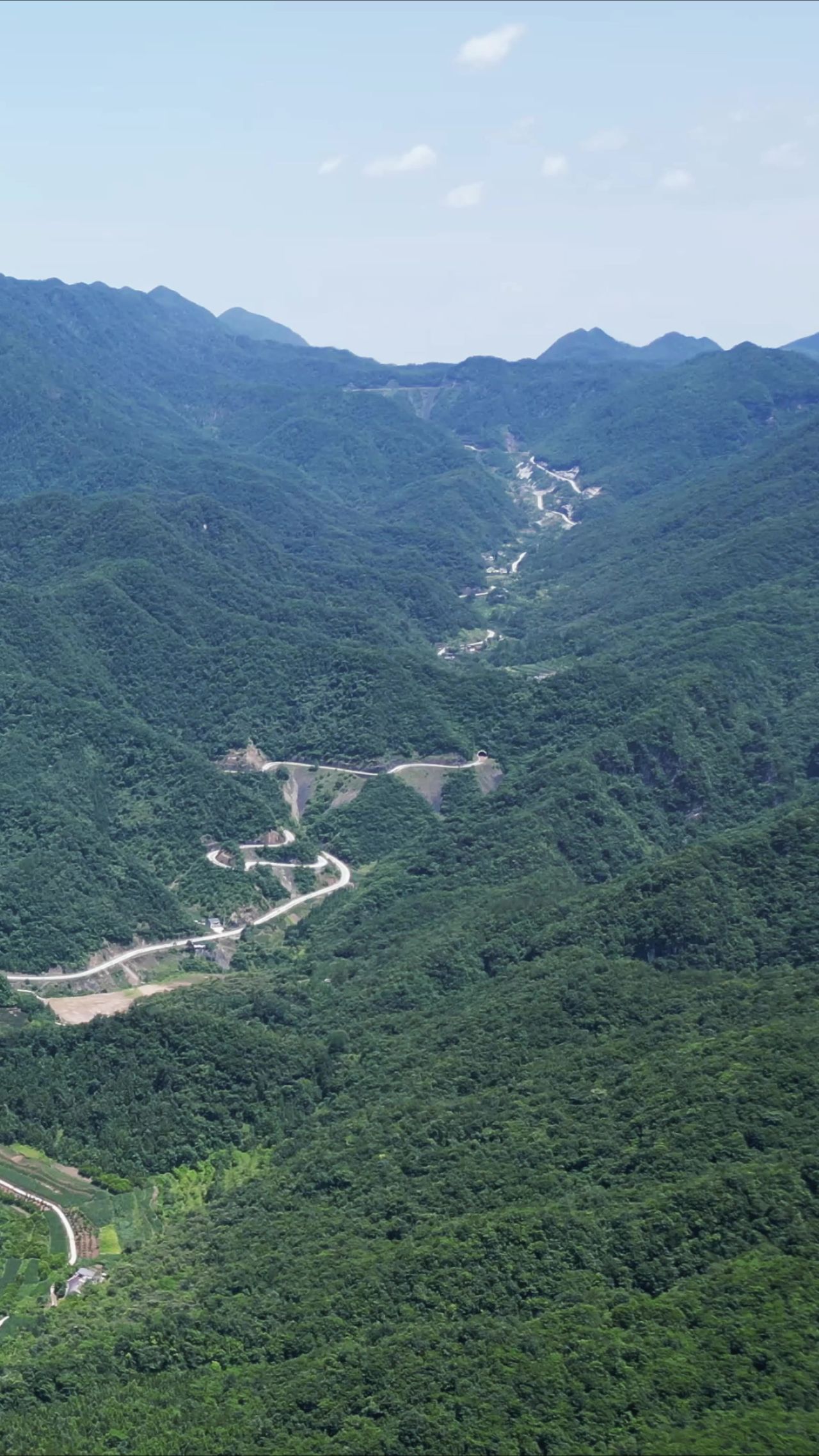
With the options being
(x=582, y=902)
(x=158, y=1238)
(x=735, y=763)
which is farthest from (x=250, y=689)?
(x=158, y=1238)

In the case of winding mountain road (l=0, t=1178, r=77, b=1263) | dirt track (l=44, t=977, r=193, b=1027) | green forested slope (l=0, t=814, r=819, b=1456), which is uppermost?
dirt track (l=44, t=977, r=193, b=1027)

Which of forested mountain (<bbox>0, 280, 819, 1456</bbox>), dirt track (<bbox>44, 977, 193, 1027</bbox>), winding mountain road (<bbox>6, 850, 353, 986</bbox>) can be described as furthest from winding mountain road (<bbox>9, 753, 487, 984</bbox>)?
dirt track (<bbox>44, 977, 193, 1027</bbox>)

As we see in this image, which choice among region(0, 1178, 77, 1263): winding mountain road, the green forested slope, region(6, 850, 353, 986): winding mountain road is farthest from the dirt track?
region(0, 1178, 77, 1263): winding mountain road

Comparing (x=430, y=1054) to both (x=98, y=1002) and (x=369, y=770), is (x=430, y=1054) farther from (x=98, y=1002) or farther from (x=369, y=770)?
(x=369, y=770)

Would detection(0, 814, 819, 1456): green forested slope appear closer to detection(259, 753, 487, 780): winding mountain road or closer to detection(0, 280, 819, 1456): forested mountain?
detection(0, 280, 819, 1456): forested mountain

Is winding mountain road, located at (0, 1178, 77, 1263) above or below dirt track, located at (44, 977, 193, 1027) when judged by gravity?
below

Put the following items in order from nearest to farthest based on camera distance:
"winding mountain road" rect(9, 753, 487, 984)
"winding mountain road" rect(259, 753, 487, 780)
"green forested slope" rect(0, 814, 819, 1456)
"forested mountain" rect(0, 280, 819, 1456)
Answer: "green forested slope" rect(0, 814, 819, 1456) < "forested mountain" rect(0, 280, 819, 1456) < "winding mountain road" rect(9, 753, 487, 984) < "winding mountain road" rect(259, 753, 487, 780)

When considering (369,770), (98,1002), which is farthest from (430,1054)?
(369,770)

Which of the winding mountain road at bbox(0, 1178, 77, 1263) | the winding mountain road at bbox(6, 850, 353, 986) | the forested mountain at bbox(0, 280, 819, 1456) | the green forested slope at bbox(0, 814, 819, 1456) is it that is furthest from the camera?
the winding mountain road at bbox(6, 850, 353, 986)

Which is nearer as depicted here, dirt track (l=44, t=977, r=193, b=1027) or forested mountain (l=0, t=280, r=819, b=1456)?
forested mountain (l=0, t=280, r=819, b=1456)
